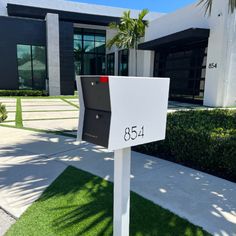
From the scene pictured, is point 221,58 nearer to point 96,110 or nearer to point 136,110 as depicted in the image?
point 136,110

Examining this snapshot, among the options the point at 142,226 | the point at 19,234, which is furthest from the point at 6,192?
the point at 142,226

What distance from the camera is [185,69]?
1614 centimetres

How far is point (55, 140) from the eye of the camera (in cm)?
605

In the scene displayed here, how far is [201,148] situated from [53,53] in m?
18.3

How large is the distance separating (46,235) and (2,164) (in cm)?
237

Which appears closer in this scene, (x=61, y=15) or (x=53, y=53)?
(x=53, y=53)

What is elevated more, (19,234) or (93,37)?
(93,37)

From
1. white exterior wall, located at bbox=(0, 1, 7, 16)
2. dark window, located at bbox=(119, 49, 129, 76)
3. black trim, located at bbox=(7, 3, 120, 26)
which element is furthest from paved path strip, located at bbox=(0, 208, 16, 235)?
white exterior wall, located at bbox=(0, 1, 7, 16)

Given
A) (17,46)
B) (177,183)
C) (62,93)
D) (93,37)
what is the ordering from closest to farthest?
1. (177,183)
2. (17,46)
3. (62,93)
4. (93,37)

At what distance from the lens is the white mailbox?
5.08 ft

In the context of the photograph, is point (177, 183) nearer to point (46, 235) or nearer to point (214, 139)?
point (214, 139)

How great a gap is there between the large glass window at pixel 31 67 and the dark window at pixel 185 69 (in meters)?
10.0

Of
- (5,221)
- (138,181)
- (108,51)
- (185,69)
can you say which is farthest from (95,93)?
(108,51)

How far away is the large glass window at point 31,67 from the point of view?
20.0 meters
